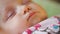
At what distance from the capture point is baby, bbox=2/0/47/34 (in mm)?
1111

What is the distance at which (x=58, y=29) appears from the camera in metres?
0.97

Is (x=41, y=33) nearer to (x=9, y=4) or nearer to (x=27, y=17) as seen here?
(x=27, y=17)

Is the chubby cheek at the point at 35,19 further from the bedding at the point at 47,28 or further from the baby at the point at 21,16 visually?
the bedding at the point at 47,28

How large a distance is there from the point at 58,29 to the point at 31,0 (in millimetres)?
391

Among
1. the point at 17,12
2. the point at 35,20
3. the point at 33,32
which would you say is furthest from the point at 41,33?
the point at 17,12

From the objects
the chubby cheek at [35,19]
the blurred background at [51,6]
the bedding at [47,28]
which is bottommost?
the bedding at [47,28]

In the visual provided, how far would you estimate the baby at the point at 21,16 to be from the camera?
111 centimetres

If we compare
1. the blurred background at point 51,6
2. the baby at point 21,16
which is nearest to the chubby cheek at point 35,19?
the baby at point 21,16

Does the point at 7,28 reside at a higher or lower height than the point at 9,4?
lower

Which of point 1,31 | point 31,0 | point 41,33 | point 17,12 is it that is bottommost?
point 41,33

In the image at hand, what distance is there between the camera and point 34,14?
45.4 inches

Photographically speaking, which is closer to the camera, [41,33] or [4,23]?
[41,33]

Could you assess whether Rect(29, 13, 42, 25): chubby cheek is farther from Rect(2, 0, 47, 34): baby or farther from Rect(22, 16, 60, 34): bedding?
Rect(22, 16, 60, 34): bedding

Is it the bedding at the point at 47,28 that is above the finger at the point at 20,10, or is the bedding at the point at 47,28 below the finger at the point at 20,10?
below
